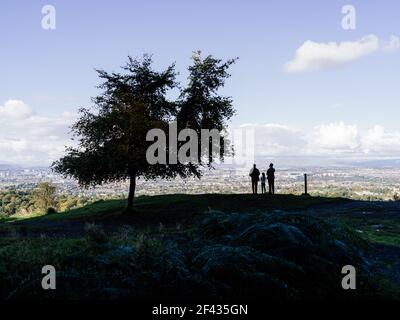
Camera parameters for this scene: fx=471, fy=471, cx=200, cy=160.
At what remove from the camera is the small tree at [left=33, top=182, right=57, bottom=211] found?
8212cm

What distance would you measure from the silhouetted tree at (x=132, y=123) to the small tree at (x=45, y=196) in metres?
51.3

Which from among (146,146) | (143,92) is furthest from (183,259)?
(143,92)

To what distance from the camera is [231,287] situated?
8227 millimetres

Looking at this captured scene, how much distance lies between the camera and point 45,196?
82688 millimetres

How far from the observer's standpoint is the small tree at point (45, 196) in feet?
269

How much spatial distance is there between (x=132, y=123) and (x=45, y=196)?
56160 millimetres

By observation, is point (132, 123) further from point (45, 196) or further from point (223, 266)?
point (45, 196)

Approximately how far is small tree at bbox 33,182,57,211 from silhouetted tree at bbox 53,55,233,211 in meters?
51.3
